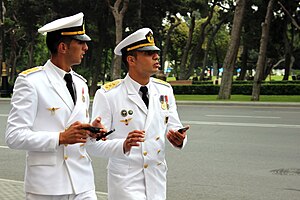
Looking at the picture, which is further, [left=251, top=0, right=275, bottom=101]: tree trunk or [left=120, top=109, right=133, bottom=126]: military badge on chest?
[left=251, top=0, right=275, bottom=101]: tree trunk

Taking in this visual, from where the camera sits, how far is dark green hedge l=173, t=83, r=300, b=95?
120 feet

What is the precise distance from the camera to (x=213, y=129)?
15.5 metres

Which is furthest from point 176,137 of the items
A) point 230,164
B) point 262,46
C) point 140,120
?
point 262,46

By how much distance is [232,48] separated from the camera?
1173 inches

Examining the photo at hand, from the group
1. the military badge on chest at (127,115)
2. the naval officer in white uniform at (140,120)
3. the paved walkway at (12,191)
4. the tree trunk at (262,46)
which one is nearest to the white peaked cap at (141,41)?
the naval officer in white uniform at (140,120)

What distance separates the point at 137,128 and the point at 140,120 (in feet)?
0.19

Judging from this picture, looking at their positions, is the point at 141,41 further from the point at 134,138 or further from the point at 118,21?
the point at 118,21

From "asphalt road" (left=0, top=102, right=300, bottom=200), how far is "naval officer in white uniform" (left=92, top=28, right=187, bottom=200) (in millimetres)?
3806

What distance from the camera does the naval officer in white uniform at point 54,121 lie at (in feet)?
11.3

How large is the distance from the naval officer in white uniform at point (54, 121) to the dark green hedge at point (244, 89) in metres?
33.8

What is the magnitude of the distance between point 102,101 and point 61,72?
0.49 meters

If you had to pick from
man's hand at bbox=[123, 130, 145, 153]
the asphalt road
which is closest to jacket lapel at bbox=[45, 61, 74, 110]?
man's hand at bbox=[123, 130, 145, 153]

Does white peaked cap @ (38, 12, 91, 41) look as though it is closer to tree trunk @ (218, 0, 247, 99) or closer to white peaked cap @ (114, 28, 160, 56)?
white peaked cap @ (114, 28, 160, 56)

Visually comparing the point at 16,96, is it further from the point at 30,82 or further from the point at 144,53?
the point at 144,53
